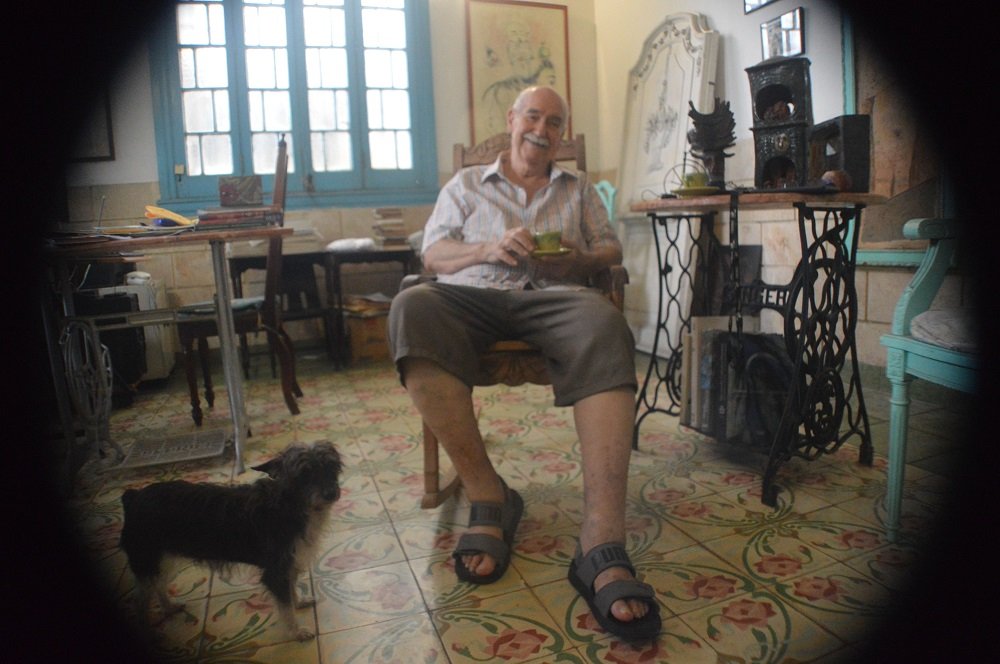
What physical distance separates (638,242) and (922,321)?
231 centimetres

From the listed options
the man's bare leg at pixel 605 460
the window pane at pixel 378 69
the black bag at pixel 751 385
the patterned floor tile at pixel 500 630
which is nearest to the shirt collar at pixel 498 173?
the black bag at pixel 751 385

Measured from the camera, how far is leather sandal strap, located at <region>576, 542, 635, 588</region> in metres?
1.16

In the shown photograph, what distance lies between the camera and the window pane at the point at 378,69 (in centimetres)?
366

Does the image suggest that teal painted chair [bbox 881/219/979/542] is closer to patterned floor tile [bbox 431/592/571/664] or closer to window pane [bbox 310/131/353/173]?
patterned floor tile [bbox 431/592/571/664]

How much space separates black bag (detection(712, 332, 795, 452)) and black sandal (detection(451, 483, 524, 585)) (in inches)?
27.9

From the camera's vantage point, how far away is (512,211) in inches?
68.1

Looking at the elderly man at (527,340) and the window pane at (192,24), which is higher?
the window pane at (192,24)

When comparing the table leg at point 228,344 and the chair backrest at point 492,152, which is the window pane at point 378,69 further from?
the table leg at point 228,344

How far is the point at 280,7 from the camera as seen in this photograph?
3.34 meters

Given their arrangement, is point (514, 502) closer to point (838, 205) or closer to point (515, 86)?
point (838, 205)

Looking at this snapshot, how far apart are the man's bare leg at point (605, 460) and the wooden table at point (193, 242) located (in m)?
1.12

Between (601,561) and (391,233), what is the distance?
261 cm

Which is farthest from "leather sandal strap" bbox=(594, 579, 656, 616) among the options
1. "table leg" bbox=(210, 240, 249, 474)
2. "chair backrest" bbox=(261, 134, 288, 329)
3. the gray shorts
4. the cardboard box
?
the cardboard box

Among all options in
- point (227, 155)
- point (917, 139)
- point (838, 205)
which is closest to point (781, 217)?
point (917, 139)
